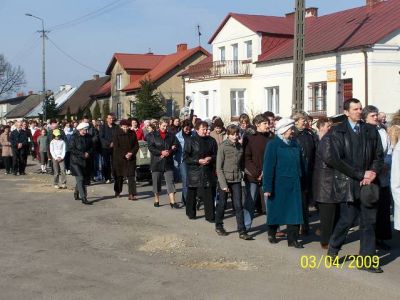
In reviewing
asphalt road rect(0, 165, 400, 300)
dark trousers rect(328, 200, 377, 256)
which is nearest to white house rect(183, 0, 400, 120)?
asphalt road rect(0, 165, 400, 300)

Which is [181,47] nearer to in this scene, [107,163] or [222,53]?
[222,53]

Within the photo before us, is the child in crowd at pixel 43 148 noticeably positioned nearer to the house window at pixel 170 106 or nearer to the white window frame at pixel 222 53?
the white window frame at pixel 222 53

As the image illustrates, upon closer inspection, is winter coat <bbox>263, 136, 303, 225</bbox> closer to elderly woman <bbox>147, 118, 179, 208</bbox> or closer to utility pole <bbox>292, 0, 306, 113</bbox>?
elderly woman <bbox>147, 118, 179, 208</bbox>

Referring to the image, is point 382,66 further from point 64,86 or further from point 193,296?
point 64,86

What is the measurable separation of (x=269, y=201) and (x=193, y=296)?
105 inches

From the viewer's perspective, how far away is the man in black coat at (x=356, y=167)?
23.8ft

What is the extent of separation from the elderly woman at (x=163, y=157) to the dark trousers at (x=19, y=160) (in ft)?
34.3

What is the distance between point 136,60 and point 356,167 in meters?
55.3

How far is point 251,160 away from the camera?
10.1 m

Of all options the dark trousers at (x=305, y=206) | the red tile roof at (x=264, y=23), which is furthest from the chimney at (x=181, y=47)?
the dark trousers at (x=305, y=206)

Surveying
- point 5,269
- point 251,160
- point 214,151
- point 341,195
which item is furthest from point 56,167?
point 341,195

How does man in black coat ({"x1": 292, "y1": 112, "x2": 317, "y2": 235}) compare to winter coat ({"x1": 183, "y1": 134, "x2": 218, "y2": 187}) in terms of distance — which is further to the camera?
winter coat ({"x1": 183, "y1": 134, "x2": 218, "y2": 187})
